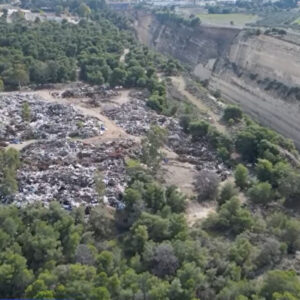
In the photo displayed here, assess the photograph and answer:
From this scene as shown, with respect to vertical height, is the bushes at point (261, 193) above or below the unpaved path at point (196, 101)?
above

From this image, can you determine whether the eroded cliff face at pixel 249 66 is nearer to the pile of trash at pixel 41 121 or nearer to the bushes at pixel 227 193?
the bushes at pixel 227 193

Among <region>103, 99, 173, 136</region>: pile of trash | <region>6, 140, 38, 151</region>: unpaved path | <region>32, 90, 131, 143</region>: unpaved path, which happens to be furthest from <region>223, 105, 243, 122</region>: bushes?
<region>6, 140, 38, 151</region>: unpaved path

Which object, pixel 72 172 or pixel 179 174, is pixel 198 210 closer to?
pixel 179 174

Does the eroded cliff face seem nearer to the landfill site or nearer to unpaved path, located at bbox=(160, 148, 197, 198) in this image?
the landfill site

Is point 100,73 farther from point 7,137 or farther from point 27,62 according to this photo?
point 7,137

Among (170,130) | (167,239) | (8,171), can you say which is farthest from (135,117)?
(167,239)

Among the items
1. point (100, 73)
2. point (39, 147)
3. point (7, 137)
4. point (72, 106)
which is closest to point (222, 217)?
point (39, 147)

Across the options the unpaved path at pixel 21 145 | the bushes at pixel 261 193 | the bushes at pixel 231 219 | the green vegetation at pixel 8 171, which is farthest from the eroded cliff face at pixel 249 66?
the green vegetation at pixel 8 171
